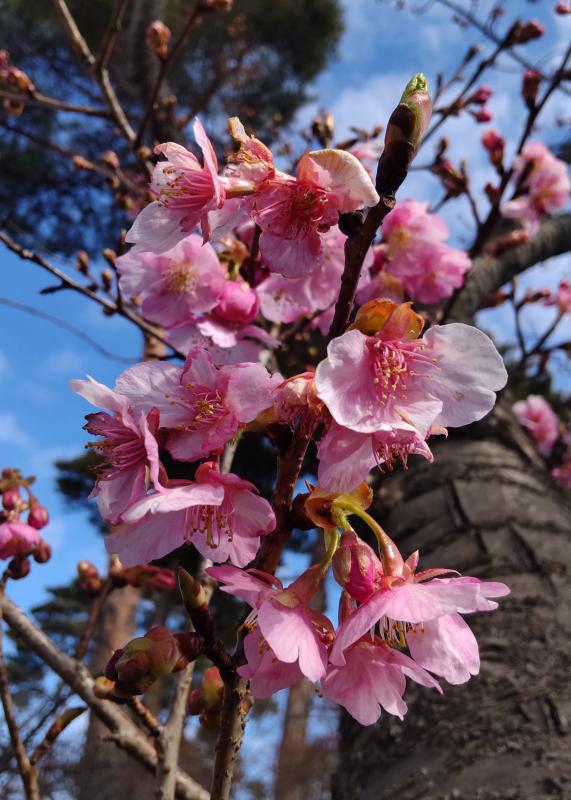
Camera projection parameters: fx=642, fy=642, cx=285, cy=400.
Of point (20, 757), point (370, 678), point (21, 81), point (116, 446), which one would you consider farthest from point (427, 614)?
point (21, 81)

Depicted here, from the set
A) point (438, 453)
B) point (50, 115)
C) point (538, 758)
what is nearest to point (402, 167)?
point (538, 758)

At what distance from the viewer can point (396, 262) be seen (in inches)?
63.2

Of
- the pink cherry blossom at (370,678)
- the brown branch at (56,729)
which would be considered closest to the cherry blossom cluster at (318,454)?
the pink cherry blossom at (370,678)

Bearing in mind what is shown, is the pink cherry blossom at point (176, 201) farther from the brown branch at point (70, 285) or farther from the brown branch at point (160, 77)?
the brown branch at point (160, 77)

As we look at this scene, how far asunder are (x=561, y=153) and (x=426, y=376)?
172 inches

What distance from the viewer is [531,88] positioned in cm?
213

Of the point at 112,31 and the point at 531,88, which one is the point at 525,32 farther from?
the point at 112,31

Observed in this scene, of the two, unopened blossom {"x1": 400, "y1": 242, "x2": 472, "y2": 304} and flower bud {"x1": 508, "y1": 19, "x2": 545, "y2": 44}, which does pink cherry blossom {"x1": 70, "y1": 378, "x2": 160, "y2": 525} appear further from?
flower bud {"x1": 508, "y1": 19, "x2": 545, "y2": 44}

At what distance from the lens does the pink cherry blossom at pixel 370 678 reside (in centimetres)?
68

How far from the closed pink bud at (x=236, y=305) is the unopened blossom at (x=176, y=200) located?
40 centimetres

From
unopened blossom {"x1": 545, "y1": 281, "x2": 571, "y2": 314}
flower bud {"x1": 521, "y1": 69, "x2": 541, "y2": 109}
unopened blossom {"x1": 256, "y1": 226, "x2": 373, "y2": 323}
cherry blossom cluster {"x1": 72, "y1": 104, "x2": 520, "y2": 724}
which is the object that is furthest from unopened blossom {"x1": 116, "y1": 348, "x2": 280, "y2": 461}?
unopened blossom {"x1": 545, "y1": 281, "x2": 571, "y2": 314}

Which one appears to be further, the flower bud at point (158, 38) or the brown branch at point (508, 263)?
the brown branch at point (508, 263)

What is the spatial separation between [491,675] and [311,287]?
85cm

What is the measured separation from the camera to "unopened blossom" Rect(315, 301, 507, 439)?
664 mm
